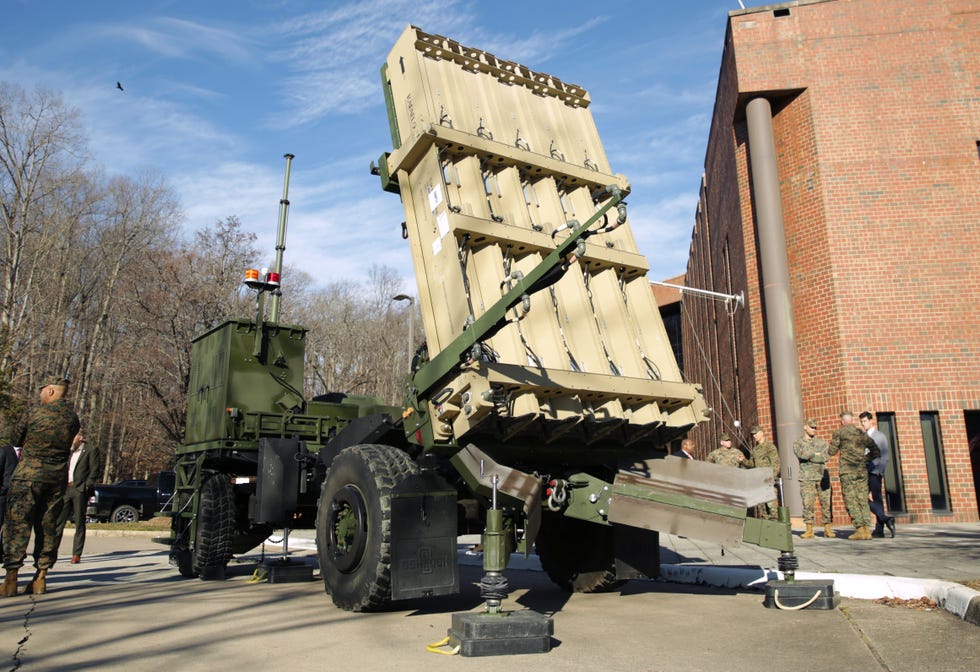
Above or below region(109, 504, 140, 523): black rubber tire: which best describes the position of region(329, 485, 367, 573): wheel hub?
above

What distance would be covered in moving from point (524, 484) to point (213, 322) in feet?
71.2

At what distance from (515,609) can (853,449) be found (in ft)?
22.2

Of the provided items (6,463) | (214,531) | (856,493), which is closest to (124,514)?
(6,463)

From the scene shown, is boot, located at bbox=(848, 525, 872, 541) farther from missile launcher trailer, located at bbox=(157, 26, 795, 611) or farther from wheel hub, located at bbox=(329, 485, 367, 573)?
wheel hub, located at bbox=(329, 485, 367, 573)

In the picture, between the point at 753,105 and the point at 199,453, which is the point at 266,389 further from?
the point at 753,105

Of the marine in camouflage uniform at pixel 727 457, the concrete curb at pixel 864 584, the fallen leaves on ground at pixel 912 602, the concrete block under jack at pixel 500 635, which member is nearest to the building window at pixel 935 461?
the marine in camouflage uniform at pixel 727 457

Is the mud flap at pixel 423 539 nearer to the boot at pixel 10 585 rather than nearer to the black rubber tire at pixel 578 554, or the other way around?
the black rubber tire at pixel 578 554

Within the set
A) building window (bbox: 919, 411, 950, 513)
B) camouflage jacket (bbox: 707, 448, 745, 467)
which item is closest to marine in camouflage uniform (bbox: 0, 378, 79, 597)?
camouflage jacket (bbox: 707, 448, 745, 467)

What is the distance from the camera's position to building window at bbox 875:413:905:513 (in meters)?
13.7

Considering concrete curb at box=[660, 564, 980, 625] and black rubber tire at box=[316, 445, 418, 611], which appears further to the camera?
black rubber tire at box=[316, 445, 418, 611]

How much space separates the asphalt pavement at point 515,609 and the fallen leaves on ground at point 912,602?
2 cm

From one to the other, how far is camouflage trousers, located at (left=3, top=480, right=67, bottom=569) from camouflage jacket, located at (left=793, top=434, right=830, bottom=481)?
9883mm

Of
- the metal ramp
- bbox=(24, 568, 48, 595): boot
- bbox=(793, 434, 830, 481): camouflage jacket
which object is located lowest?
bbox=(24, 568, 48, 595): boot

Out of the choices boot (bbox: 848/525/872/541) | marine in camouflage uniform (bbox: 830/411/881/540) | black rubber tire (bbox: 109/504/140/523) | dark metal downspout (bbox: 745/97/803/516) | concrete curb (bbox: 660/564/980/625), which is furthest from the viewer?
black rubber tire (bbox: 109/504/140/523)
